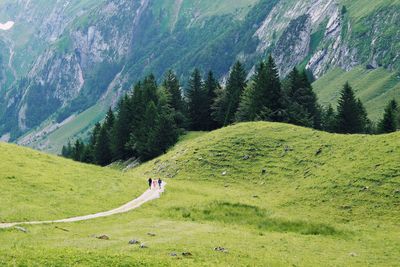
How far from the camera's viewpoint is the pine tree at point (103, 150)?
396ft

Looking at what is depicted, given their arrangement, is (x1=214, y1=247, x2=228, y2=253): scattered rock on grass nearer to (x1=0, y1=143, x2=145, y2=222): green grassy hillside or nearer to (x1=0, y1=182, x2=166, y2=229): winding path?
(x1=0, y1=182, x2=166, y2=229): winding path

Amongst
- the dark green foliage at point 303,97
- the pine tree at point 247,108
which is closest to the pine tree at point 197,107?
the pine tree at point 247,108

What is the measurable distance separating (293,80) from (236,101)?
14815 millimetres

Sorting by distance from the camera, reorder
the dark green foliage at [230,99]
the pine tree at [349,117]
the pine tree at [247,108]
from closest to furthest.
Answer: the pine tree at [247,108], the pine tree at [349,117], the dark green foliage at [230,99]

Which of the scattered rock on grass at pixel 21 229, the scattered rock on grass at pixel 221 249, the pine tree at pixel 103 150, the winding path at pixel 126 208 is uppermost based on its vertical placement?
the pine tree at pixel 103 150

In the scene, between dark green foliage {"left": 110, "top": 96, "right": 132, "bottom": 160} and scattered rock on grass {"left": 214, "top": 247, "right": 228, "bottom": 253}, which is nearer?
scattered rock on grass {"left": 214, "top": 247, "right": 228, "bottom": 253}

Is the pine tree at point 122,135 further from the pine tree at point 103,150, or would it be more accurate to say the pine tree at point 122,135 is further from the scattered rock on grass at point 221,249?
the scattered rock on grass at point 221,249

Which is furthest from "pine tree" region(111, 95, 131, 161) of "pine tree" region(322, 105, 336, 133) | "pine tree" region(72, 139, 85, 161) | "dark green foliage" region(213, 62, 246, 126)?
"pine tree" region(322, 105, 336, 133)

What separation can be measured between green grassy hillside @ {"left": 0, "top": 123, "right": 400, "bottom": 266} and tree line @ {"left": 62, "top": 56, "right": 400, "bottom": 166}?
66.5 feet

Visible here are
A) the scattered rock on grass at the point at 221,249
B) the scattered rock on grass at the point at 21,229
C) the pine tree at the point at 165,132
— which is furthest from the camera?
the pine tree at the point at 165,132

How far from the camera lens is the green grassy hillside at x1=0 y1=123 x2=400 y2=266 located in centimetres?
3094

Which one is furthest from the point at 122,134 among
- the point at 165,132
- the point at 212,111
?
the point at 212,111

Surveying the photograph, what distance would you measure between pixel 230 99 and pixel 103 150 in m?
33.8

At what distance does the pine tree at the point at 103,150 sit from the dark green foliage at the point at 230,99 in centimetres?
2758
